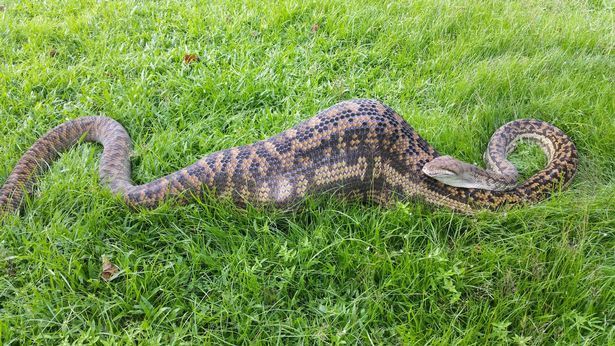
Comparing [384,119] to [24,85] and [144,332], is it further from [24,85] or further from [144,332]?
[24,85]

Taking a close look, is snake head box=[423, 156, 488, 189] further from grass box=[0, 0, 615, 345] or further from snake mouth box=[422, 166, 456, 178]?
grass box=[0, 0, 615, 345]

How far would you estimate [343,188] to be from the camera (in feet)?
14.2

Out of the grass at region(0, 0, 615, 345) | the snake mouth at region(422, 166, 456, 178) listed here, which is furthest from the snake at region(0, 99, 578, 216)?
the grass at region(0, 0, 615, 345)

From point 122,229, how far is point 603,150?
15.1 ft

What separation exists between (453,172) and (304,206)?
4.23 ft

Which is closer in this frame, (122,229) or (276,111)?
(122,229)

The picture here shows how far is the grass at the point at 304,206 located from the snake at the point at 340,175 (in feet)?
0.49

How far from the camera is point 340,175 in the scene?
170 inches

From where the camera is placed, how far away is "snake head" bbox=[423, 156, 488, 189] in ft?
14.0

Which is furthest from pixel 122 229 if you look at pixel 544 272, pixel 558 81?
pixel 558 81

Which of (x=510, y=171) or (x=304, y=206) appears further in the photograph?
(x=510, y=171)

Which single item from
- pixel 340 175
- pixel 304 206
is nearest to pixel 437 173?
pixel 340 175

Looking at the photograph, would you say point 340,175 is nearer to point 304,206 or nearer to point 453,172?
point 304,206

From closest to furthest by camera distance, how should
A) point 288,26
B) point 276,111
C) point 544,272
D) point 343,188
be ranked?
1. point 544,272
2. point 343,188
3. point 276,111
4. point 288,26
